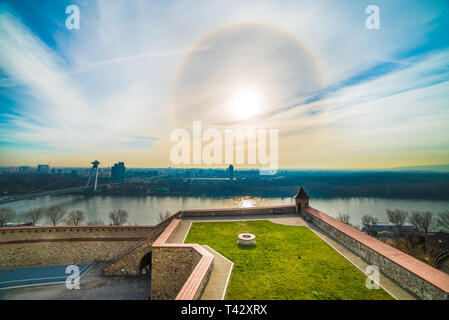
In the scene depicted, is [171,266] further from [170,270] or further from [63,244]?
[63,244]

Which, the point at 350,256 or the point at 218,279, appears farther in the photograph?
the point at 350,256

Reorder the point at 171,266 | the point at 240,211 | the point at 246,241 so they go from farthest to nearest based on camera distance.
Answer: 1. the point at 240,211
2. the point at 246,241
3. the point at 171,266

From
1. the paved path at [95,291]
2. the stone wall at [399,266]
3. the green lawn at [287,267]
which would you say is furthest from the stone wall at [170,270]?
the stone wall at [399,266]

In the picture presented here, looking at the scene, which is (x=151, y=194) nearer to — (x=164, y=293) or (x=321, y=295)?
(x=164, y=293)

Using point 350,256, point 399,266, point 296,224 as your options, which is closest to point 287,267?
point 350,256

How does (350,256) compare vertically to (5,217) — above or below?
above

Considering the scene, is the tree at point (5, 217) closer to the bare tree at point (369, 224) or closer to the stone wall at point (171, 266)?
the stone wall at point (171, 266)

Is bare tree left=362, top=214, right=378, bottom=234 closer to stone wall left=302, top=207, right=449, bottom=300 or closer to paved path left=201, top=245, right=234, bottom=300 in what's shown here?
stone wall left=302, top=207, right=449, bottom=300
